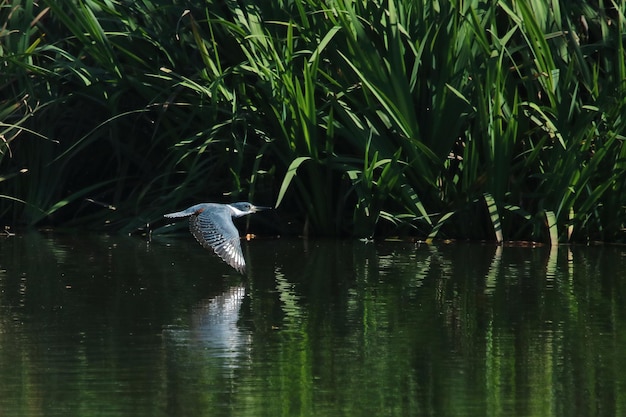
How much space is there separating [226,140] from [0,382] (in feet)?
14.7

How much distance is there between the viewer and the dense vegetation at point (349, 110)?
9.05 meters

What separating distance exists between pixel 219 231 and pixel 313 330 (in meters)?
1.67

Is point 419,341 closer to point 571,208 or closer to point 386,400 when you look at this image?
point 386,400

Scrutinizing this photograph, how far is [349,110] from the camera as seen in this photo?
30.6 ft

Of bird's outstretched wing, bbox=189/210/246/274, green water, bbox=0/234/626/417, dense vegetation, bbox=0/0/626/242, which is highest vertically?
dense vegetation, bbox=0/0/626/242

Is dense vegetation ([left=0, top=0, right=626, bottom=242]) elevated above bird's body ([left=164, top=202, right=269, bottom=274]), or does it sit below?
above

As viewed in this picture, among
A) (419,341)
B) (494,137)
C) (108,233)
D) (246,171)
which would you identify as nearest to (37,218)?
(108,233)

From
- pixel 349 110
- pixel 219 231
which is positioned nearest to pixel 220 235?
pixel 219 231

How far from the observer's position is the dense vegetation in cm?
905

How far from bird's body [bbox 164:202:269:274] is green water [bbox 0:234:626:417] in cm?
18

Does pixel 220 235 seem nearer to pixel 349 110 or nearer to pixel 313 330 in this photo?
pixel 313 330

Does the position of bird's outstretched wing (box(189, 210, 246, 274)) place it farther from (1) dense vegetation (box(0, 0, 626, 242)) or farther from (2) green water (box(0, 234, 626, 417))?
(1) dense vegetation (box(0, 0, 626, 242))

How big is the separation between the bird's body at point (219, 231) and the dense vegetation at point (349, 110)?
0.76 m

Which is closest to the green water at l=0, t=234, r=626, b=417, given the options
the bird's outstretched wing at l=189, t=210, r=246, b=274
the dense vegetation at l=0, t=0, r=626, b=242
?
the bird's outstretched wing at l=189, t=210, r=246, b=274
